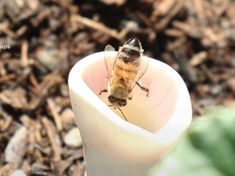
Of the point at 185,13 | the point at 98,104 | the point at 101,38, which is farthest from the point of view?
the point at 185,13

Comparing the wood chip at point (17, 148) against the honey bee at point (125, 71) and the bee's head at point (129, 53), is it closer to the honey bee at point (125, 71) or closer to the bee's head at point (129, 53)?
the honey bee at point (125, 71)

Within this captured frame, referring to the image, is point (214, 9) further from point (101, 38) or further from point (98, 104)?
point (98, 104)

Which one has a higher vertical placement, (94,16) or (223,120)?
(223,120)

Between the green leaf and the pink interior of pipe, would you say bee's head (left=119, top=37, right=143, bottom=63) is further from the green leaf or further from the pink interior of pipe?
the green leaf

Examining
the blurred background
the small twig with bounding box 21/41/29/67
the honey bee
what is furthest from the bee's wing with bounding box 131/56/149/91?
the small twig with bounding box 21/41/29/67

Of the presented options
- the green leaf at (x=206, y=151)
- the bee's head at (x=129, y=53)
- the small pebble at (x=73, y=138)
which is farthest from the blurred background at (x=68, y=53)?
the green leaf at (x=206, y=151)

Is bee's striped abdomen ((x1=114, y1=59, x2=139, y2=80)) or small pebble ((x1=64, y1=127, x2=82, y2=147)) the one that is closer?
bee's striped abdomen ((x1=114, y1=59, x2=139, y2=80))

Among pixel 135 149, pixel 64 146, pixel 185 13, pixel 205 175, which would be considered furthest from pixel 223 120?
pixel 185 13

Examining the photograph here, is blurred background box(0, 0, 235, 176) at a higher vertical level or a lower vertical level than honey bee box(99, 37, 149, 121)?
lower

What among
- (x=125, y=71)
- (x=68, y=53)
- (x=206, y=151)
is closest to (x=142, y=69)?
(x=125, y=71)
